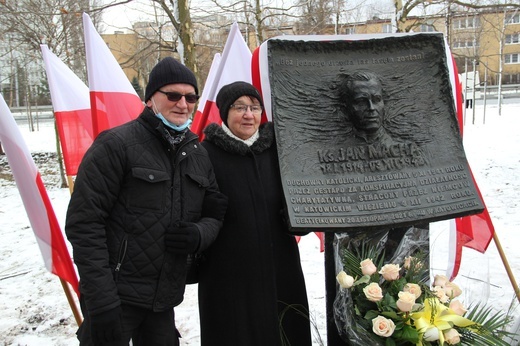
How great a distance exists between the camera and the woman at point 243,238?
2488 mm

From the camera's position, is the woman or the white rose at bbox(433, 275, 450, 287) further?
the woman

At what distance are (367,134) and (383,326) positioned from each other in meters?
1.24

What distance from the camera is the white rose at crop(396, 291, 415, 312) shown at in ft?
6.63

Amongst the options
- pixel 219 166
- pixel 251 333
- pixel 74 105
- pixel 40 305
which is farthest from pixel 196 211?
pixel 40 305

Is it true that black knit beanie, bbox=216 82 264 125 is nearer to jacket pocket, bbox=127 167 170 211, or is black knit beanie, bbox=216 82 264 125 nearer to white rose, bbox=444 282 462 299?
jacket pocket, bbox=127 167 170 211

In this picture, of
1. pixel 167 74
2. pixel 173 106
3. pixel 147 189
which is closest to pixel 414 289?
pixel 147 189

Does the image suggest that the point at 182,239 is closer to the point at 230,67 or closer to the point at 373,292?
the point at 373,292

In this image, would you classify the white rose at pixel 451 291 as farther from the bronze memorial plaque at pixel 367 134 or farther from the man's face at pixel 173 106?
the man's face at pixel 173 106

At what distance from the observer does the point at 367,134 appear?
9.12ft

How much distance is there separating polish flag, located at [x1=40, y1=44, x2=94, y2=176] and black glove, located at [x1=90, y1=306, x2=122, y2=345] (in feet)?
7.32

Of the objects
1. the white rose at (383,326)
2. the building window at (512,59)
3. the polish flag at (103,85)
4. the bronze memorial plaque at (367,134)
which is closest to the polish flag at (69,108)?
the polish flag at (103,85)

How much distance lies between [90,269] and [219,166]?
3.02ft

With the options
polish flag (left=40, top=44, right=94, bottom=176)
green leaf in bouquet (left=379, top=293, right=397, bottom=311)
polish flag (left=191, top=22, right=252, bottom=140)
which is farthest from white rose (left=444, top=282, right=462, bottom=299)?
polish flag (left=40, top=44, right=94, bottom=176)

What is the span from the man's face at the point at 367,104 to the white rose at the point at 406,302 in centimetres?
108
